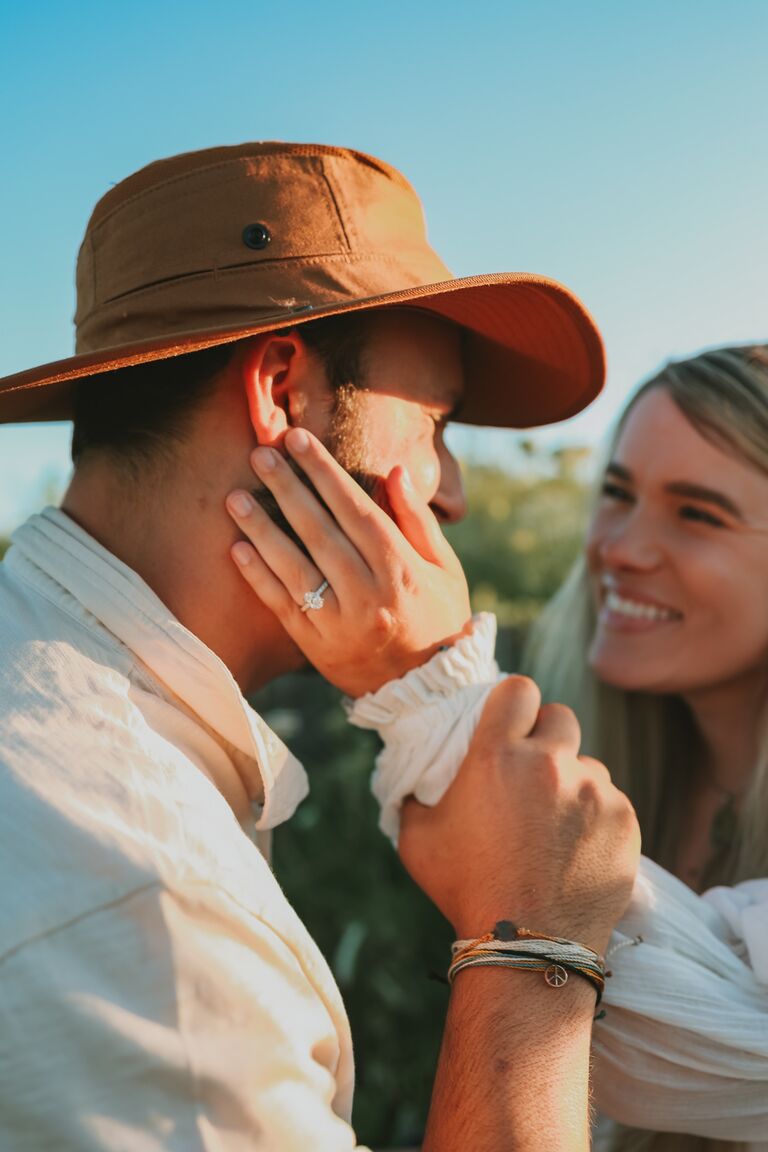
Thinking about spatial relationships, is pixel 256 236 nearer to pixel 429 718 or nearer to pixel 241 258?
pixel 241 258

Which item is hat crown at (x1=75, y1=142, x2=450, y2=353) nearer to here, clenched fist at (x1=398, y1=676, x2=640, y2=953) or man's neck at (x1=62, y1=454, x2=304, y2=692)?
man's neck at (x1=62, y1=454, x2=304, y2=692)

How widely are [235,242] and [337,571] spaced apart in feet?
2.15

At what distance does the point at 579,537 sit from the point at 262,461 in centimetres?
371

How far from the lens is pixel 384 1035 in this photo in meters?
3.90

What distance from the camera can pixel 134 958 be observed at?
1238 millimetres

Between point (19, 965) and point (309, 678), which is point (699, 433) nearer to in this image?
point (309, 678)

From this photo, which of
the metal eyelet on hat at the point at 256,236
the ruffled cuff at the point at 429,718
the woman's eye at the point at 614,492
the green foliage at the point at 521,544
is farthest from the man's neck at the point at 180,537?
the green foliage at the point at 521,544

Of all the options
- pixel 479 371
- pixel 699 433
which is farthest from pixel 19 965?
pixel 699 433

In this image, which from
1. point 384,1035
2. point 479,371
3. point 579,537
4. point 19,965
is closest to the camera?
point 19,965

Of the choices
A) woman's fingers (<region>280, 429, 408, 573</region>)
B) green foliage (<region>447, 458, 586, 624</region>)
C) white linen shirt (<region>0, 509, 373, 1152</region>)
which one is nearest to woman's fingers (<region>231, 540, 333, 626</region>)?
woman's fingers (<region>280, 429, 408, 573</region>)

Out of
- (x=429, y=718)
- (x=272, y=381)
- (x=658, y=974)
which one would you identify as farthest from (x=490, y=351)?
(x=658, y=974)

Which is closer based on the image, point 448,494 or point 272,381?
point 272,381

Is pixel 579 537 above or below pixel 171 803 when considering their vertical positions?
below

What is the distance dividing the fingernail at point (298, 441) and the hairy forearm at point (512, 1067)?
100 cm
